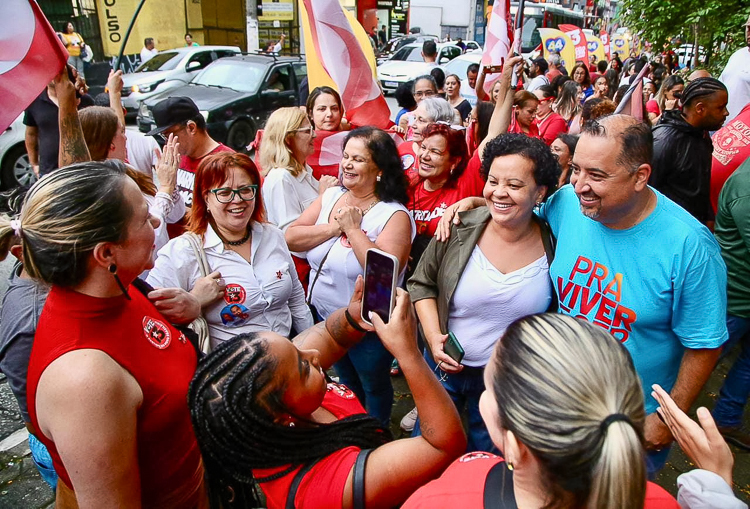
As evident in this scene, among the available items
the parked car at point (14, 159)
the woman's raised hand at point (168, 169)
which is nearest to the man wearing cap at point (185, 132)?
the woman's raised hand at point (168, 169)

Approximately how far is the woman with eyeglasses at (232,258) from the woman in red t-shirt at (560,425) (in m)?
1.49

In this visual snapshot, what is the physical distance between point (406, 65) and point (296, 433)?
1852cm

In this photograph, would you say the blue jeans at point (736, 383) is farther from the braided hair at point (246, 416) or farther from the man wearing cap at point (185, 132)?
the man wearing cap at point (185, 132)

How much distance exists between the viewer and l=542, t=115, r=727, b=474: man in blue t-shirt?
6.59 feet

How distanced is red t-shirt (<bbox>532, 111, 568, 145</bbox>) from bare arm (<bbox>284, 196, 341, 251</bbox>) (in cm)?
374

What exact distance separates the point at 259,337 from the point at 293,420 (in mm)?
245

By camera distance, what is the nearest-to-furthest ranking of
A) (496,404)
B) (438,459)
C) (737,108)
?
(496,404) → (438,459) → (737,108)

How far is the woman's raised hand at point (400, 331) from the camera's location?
160cm

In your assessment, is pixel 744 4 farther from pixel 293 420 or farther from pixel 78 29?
pixel 78 29

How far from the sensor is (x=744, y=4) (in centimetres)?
869

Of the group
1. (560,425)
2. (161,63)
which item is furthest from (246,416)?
(161,63)

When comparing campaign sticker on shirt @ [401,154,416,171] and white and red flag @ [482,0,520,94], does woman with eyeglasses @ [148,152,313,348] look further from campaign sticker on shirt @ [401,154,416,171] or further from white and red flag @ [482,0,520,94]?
white and red flag @ [482,0,520,94]

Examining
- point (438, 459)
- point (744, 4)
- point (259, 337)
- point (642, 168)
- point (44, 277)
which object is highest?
point (744, 4)

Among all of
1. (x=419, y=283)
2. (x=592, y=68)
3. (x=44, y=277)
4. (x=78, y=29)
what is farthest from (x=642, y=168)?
(x=78, y=29)
